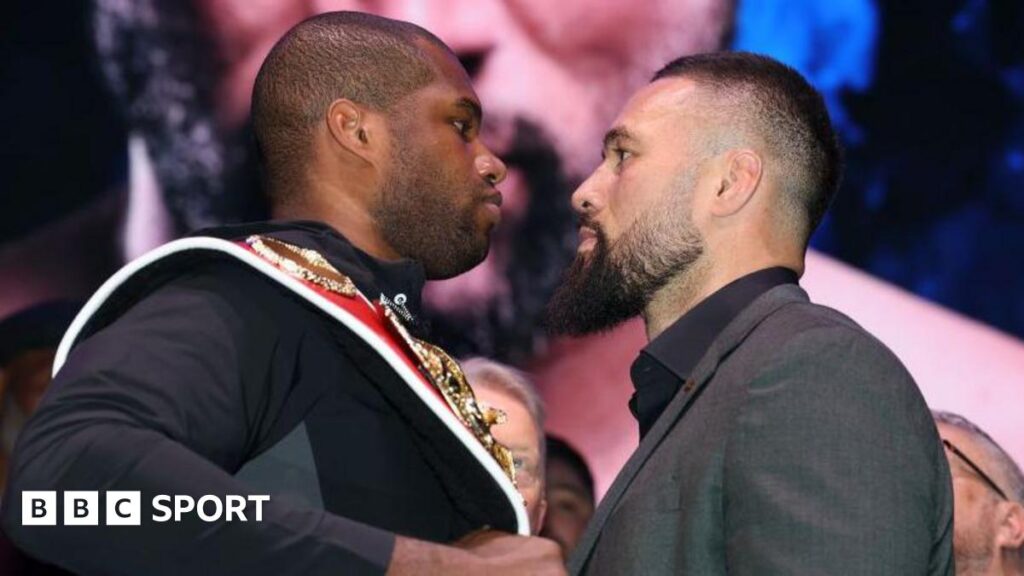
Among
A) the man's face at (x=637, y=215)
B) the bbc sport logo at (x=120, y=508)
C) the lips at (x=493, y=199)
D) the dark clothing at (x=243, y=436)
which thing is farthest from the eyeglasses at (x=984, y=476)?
the bbc sport logo at (x=120, y=508)

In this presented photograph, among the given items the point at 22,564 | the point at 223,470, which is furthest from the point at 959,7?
the point at 223,470

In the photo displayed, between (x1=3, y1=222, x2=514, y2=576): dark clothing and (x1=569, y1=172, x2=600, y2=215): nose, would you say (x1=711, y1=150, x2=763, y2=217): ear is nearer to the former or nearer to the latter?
(x1=569, y1=172, x2=600, y2=215): nose

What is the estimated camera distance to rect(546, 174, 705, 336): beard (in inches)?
101

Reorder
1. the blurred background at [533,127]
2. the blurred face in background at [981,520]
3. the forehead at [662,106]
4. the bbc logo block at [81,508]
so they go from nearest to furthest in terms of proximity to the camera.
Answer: the bbc logo block at [81,508]
the forehead at [662,106]
the blurred face in background at [981,520]
the blurred background at [533,127]

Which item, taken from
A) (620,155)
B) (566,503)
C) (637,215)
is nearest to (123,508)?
(637,215)

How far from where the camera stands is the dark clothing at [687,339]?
2449mm

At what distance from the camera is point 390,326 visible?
2033 millimetres

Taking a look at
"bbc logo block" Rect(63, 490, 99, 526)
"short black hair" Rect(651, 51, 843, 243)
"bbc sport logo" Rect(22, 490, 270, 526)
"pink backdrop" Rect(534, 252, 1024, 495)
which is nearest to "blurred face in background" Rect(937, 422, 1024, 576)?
"pink backdrop" Rect(534, 252, 1024, 495)

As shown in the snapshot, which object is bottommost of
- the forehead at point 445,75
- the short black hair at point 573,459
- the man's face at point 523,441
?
the short black hair at point 573,459

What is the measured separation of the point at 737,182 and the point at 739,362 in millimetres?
444

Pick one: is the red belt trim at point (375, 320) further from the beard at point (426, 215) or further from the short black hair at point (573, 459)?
the short black hair at point (573, 459)

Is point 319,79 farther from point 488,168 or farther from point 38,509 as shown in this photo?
point 38,509

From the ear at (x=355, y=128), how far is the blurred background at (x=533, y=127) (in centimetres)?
226

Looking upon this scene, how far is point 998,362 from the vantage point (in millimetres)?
4359
